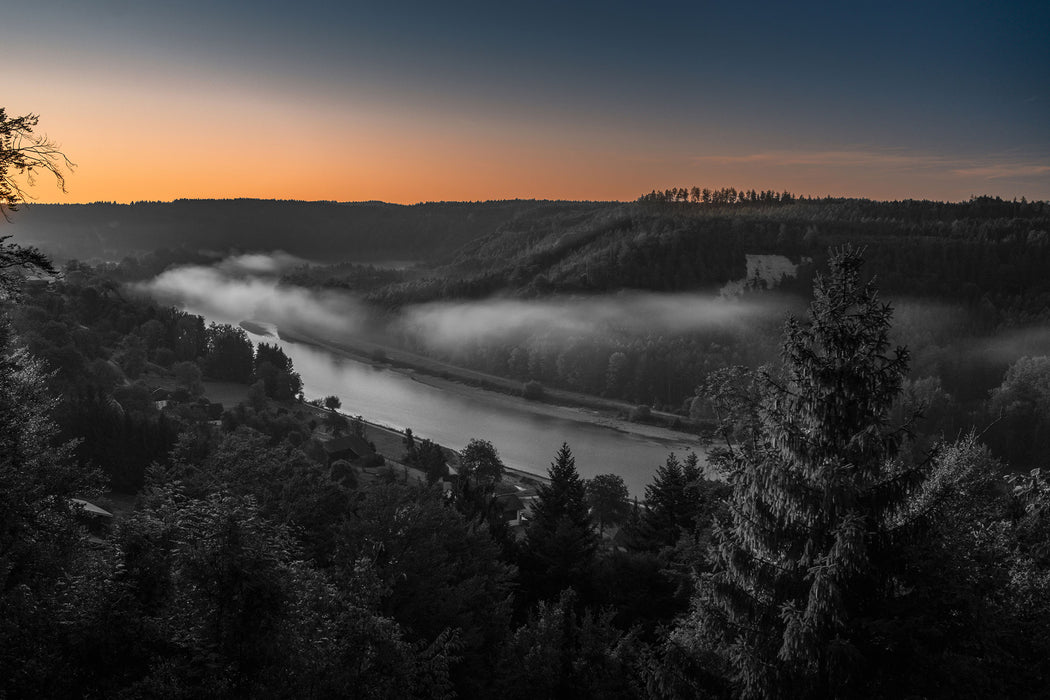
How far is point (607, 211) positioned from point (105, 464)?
14121 cm

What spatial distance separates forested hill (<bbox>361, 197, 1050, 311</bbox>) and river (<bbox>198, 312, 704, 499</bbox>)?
38.6 meters

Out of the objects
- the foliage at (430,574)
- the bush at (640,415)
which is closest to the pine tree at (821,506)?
the foliage at (430,574)

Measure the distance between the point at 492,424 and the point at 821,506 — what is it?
2389 inches

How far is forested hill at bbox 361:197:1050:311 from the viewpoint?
3787 inches

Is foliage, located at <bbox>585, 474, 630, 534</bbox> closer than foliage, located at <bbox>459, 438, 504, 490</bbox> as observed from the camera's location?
Yes

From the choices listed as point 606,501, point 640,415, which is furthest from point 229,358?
point 606,501

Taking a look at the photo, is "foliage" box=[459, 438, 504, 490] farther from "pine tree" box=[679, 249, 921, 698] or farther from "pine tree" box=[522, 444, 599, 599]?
"pine tree" box=[679, 249, 921, 698]

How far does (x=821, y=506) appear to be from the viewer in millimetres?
8008

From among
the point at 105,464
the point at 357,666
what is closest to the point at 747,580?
the point at 357,666

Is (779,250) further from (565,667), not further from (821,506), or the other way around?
(821,506)

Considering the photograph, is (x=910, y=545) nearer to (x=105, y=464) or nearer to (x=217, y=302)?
(x=105, y=464)

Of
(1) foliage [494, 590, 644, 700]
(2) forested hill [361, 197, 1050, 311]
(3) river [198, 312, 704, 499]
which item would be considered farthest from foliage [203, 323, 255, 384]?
(1) foliage [494, 590, 644, 700]

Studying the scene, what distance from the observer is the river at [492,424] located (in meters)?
55.3

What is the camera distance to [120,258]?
586 ft
